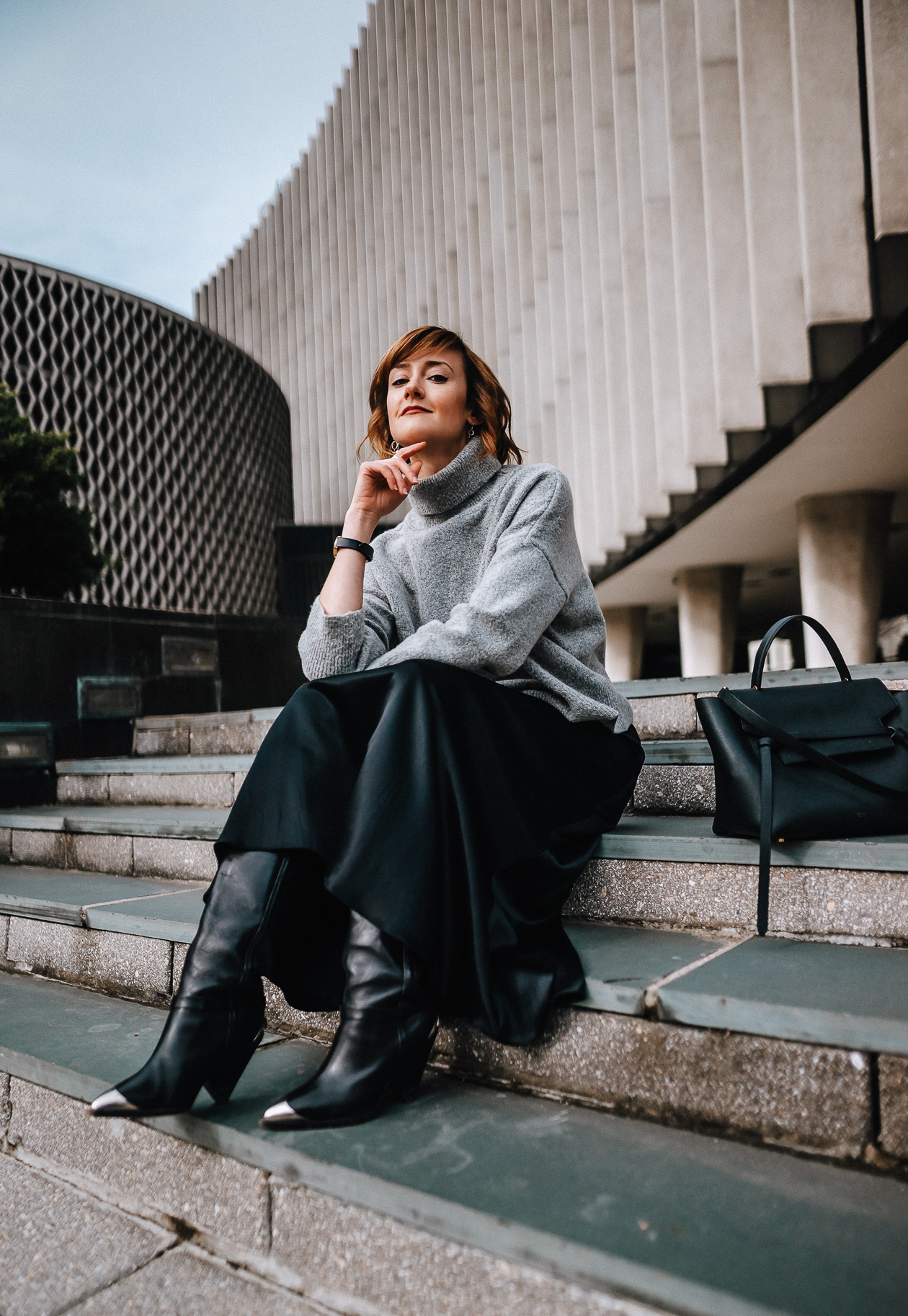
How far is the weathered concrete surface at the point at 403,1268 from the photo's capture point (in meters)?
1.01

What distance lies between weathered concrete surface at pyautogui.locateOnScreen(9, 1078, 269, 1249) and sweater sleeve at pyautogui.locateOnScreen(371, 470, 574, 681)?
923mm

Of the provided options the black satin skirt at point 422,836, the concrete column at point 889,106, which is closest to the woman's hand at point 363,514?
the black satin skirt at point 422,836

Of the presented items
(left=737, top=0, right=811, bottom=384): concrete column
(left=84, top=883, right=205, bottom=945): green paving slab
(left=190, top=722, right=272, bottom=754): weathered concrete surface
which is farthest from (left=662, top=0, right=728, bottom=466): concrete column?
(left=84, top=883, right=205, bottom=945): green paving slab

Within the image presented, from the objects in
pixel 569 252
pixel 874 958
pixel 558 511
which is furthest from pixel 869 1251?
pixel 569 252

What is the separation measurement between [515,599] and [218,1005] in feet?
3.02

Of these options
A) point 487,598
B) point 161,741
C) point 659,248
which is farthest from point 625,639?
point 487,598

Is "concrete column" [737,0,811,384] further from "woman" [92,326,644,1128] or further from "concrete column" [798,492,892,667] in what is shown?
"woman" [92,326,644,1128]

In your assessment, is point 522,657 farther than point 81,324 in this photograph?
No

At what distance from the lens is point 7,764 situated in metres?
3.97

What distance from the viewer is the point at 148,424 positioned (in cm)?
2020

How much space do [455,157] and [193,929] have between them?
21.1m

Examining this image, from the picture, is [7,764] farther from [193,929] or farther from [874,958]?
[874,958]

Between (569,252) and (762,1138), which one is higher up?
(569,252)

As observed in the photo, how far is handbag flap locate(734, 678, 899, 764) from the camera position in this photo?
5.47ft
